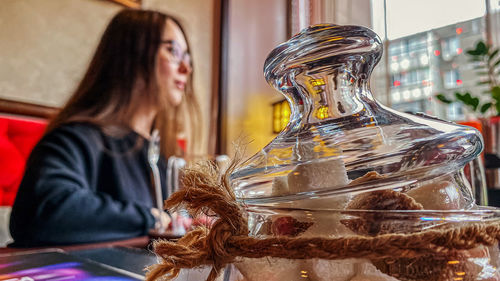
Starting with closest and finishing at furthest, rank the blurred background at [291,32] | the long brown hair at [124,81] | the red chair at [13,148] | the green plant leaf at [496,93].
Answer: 1. the green plant leaf at [496,93]
2. the red chair at [13,148]
3. the long brown hair at [124,81]
4. the blurred background at [291,32]

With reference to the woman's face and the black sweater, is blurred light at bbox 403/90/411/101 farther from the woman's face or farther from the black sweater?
the black sweater

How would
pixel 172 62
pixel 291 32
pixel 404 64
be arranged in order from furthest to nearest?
pixel 291 32, pixel 404 64, pixel 172 62

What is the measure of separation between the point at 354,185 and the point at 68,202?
962mm

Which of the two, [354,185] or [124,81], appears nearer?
[354,185]

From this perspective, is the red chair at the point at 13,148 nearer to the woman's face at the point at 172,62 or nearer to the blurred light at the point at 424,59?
the woman's face at the point at 172,62

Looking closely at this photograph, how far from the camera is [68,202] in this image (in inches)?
A: 36.9

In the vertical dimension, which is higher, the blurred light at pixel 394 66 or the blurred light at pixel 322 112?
the blurred light at pixel 394 66

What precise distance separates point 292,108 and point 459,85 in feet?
7.14

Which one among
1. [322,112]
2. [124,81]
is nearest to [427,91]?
[124,81]

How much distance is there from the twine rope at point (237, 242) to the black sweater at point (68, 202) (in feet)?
2.92

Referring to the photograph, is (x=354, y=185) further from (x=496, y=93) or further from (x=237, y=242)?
(x=496, y=93)

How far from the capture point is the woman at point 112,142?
0.95 meters

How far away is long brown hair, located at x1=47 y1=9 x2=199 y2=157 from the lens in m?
1.30

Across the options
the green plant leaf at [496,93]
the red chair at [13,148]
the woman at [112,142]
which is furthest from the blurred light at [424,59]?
the red chair at [13,148]
